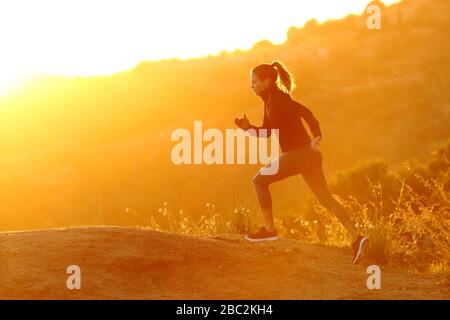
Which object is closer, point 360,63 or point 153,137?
point 153,137

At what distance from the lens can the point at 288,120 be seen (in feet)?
27.7

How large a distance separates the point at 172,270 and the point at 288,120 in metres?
2.02

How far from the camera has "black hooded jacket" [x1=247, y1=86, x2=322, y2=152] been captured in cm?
843

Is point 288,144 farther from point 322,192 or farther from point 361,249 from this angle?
point 361,249

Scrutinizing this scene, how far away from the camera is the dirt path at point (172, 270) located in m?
7.04

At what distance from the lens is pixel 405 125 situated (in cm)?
5400

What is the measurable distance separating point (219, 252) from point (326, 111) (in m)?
54.5

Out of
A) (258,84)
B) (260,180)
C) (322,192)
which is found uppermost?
(258,84)

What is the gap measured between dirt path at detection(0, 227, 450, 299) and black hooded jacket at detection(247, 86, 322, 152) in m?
1.30

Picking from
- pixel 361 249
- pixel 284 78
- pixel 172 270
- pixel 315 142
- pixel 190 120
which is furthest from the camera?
pixel 190 120

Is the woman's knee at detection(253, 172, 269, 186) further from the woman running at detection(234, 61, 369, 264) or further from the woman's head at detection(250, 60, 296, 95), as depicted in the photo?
the woman's head at detection(250, 60, 296, 95)

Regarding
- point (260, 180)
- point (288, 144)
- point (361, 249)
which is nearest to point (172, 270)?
point (260, 180)
